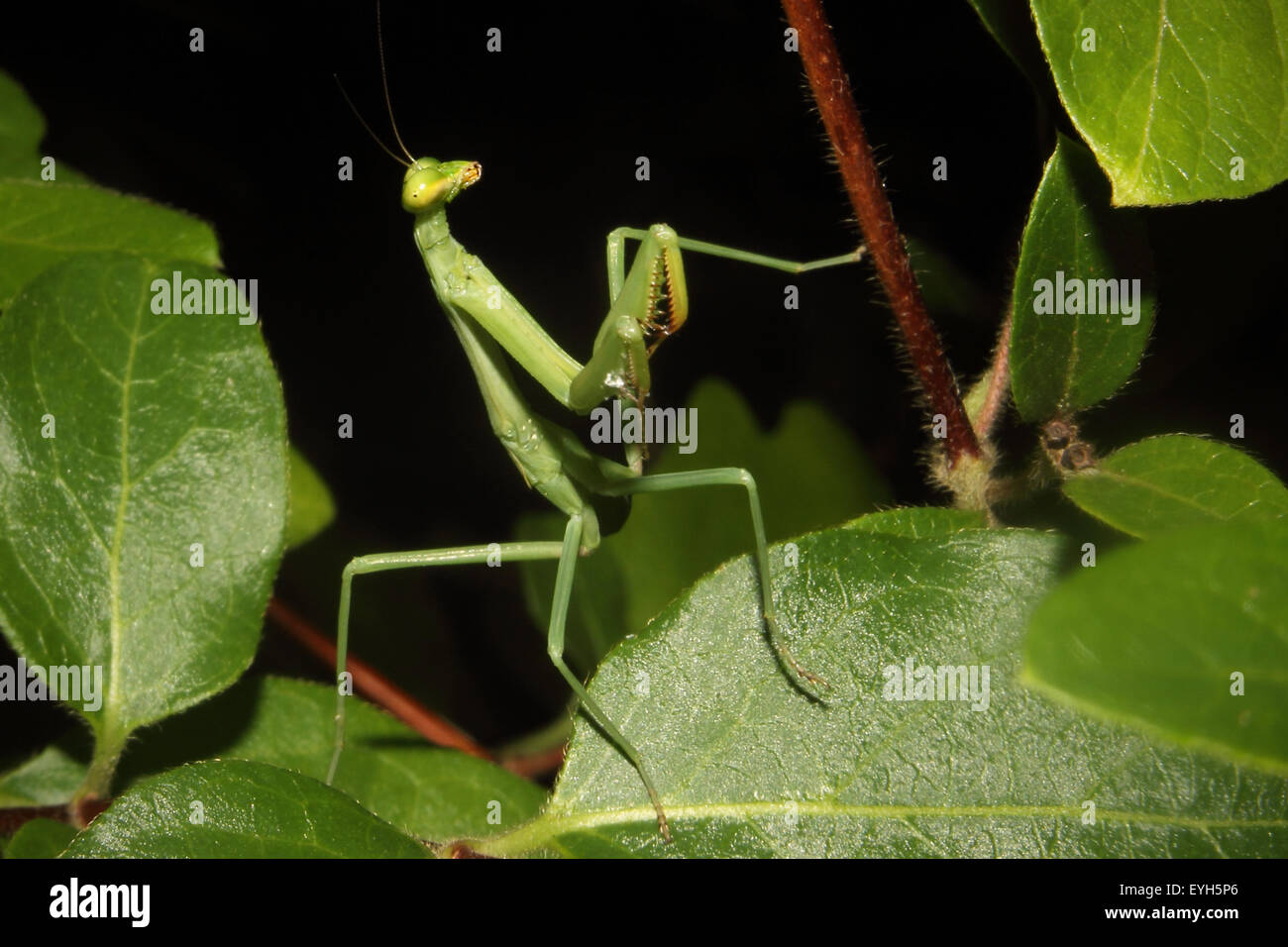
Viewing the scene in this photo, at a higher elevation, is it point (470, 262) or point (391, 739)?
point (470, 262)

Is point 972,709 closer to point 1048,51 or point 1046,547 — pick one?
point 1046,547

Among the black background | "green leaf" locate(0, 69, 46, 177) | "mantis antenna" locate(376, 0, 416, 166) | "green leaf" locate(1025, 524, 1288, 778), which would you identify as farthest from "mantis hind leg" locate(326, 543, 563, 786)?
"green leaf" locate(1025, 524, 1288, 778)

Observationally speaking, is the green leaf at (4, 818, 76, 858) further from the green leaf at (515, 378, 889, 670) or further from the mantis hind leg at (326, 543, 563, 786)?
the green leaf at (515, 378, 889, 670)

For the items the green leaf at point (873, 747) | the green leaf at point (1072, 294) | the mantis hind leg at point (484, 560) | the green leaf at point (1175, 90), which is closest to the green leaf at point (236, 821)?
the green leaf at point (873, 747)

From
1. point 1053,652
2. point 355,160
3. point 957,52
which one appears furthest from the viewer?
point 355,160

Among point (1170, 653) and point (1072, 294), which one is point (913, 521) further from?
point (1170, 653)

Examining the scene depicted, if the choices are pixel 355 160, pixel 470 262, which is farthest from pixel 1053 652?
pixel 355 160
